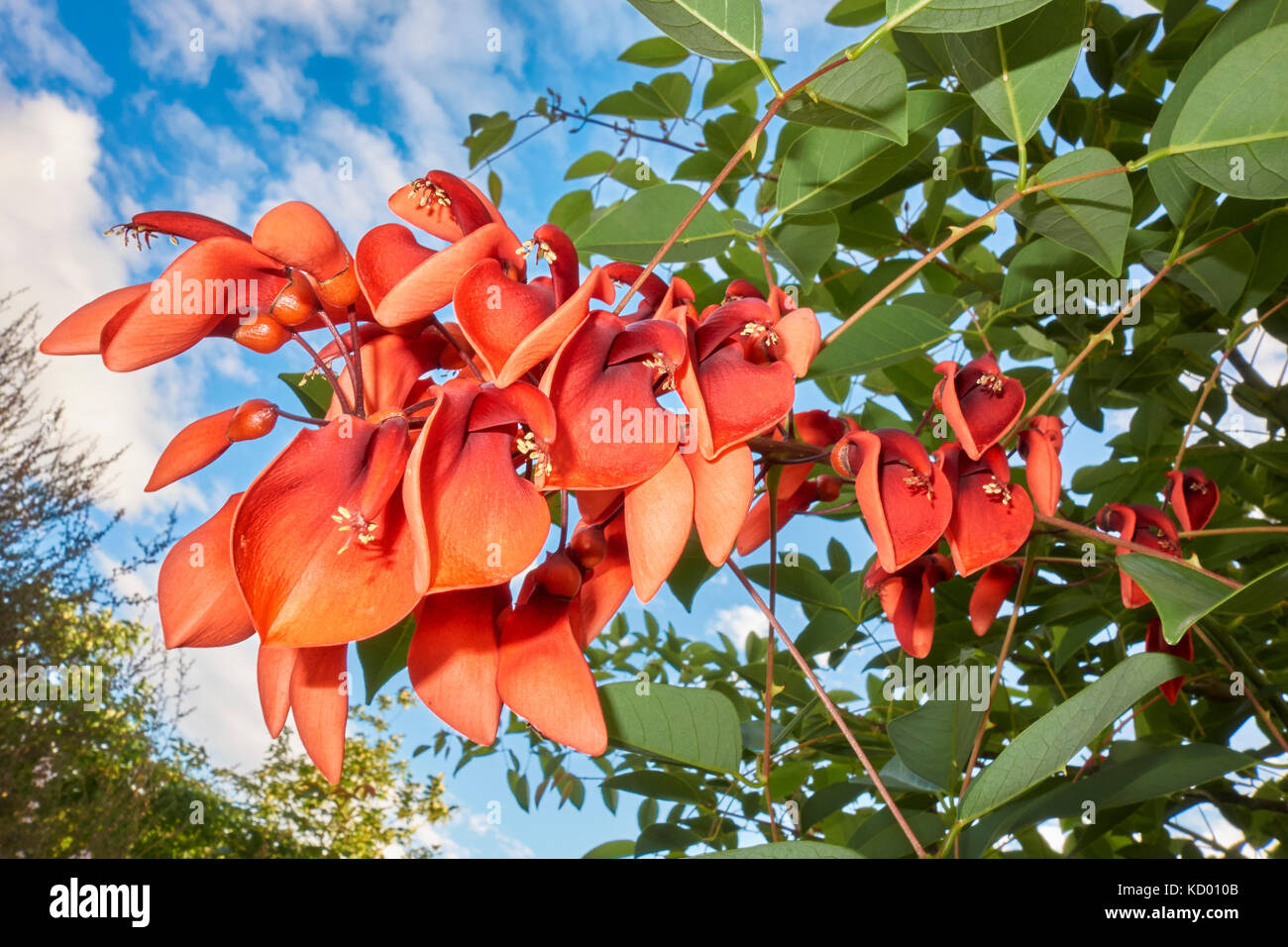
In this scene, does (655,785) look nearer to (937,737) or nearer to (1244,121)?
(937,737)

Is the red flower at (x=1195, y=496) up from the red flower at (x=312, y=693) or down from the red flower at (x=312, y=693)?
up

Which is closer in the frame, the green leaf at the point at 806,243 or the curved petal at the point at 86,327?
the curved petal at the point at 86,327

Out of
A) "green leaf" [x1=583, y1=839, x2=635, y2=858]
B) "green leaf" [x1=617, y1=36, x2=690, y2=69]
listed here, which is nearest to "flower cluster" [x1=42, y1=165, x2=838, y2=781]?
"green leaf" [x1=617, y1=36, x2=690, y2=69]

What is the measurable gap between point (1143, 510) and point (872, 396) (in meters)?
0.53

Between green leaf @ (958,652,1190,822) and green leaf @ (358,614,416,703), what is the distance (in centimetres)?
27

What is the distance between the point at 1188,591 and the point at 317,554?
268 mm

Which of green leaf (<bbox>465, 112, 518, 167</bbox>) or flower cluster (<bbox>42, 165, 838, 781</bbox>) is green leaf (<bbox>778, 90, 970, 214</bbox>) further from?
green leaf (<bbox>465, 112, 518, 167</bbox>)

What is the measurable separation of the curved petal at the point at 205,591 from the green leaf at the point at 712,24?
207mm

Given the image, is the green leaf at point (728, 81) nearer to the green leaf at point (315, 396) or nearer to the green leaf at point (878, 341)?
the green leaf at point (878, 341)

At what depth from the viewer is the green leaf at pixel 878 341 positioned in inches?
19.7

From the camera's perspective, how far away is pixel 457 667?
10.5 inches

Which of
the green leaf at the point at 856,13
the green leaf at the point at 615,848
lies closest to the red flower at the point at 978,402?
the green leaf at the point at 856,13

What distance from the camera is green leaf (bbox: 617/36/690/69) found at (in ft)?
2.69

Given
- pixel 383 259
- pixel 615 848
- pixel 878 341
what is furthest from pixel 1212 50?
pixel 615 848
